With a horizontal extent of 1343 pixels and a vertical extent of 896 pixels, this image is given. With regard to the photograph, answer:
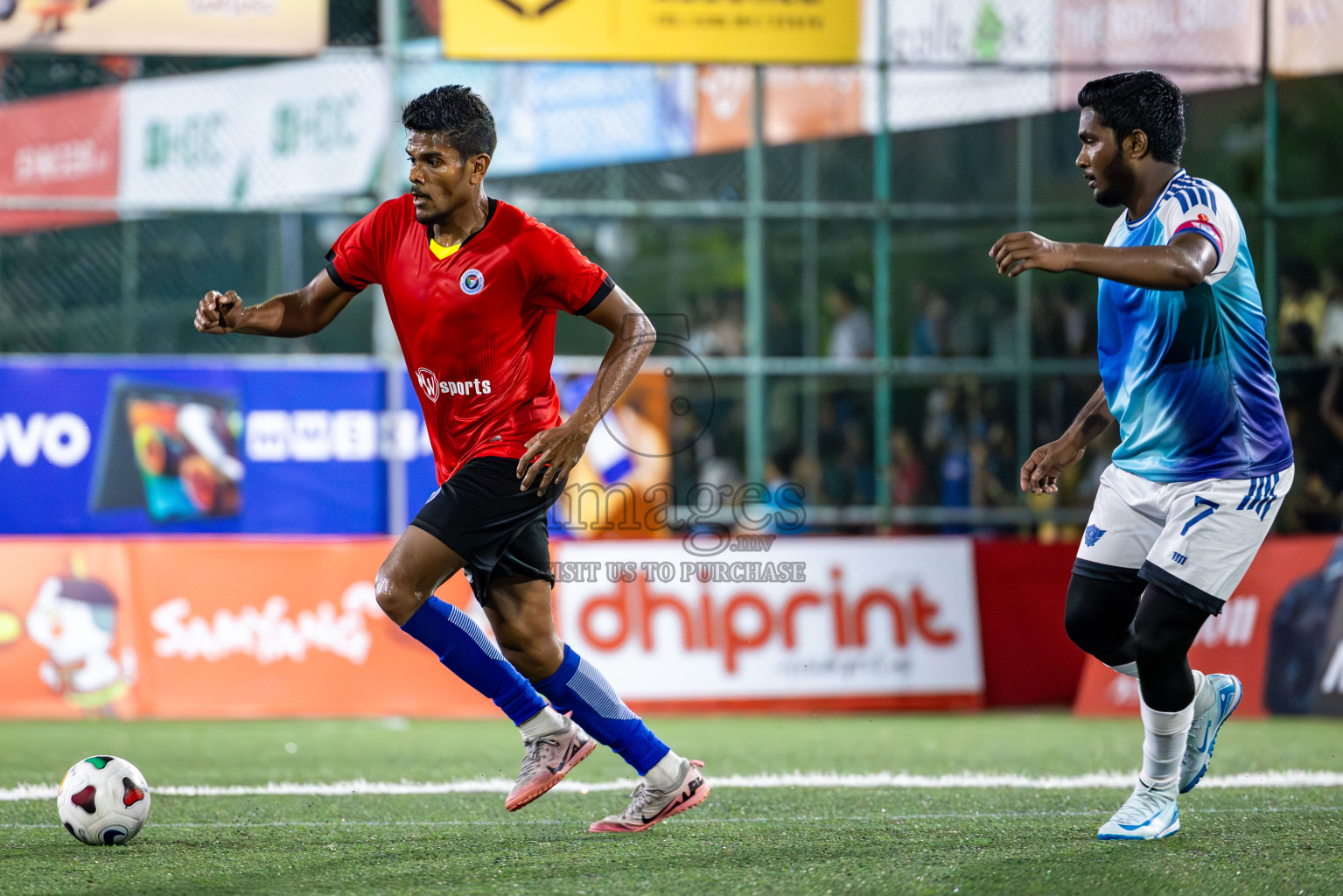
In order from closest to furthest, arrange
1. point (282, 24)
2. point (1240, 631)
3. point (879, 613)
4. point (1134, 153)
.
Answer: point (1134, 153) < point (1240, 631) < point (879, 613) < point (282, 24)

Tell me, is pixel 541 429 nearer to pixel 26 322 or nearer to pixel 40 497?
pixel 40 497

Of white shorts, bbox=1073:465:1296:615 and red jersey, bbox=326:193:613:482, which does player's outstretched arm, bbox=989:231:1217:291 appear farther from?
red jersey, bbox=326:193:613:482

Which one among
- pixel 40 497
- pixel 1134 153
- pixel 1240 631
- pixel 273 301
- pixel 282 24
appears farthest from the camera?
pixel 282 24

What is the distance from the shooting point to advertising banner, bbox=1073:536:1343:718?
9.40 m

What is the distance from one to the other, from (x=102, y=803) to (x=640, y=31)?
361 inches

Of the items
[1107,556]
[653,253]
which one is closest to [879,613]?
[653,253]

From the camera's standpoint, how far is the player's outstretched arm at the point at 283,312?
15.9 ft

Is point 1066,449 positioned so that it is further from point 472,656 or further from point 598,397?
point 472,656

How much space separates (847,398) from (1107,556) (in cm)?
817

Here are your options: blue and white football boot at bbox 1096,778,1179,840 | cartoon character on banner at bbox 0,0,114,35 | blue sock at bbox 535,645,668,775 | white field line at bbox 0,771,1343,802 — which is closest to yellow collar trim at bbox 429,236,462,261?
blue sock at bbox 535,645,668,775

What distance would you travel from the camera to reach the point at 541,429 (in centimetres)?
482

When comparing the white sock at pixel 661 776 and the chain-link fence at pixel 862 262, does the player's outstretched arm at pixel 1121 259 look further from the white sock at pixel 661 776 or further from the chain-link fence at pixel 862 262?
the chain-link fence at pixel 862 262

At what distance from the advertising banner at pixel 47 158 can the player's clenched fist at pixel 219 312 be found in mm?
8234

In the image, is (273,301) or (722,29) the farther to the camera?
(722,29)
